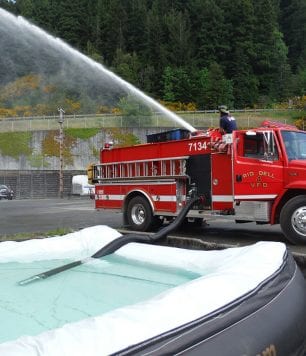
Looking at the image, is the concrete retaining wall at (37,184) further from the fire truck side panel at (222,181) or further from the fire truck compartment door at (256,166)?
the fire truck compartment door at (256,166)

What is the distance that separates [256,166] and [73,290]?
6145mm

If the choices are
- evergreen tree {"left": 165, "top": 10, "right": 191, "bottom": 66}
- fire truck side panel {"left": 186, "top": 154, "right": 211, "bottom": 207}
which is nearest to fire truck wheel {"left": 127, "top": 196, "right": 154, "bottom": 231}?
fire truck side panel {"left": 186, "top": 154, "right": 211, "bottom": 207}

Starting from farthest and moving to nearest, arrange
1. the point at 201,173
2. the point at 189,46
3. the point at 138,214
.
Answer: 1. the point at 189,46
2. the point at 138,214
3. the point at 201,173

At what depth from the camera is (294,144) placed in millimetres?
10172

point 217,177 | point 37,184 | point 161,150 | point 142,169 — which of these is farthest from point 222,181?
point 37,184

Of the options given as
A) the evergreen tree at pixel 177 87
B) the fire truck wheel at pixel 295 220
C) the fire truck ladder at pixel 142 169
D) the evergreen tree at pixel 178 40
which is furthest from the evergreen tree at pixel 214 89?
the fire truck wheel at pixel 295 220

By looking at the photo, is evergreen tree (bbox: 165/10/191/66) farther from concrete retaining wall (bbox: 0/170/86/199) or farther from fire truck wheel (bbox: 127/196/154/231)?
fire truck wheel (bbox: 127/196/154/231)

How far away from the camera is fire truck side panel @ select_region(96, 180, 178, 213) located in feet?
38.3

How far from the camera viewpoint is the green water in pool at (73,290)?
13.2 ft

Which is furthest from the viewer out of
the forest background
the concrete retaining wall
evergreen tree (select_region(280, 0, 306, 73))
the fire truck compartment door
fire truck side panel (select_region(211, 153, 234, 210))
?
evergreen tree (select_region(280, 0, 306, 73))

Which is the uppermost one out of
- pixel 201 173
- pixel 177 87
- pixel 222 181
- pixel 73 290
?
pixel 177 87

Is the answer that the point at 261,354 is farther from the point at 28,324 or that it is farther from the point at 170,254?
the point at 170,254

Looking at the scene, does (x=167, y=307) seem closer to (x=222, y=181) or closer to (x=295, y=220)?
(x=295, y=220)

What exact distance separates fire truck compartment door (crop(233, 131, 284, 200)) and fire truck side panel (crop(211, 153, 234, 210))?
208 mm
